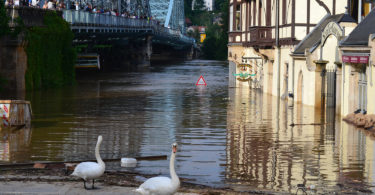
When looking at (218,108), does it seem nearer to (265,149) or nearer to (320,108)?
(320,108)

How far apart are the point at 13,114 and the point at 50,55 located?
25.0 m

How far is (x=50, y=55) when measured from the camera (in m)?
51.3

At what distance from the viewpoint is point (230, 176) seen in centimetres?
1719

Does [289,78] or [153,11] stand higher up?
[153,11]

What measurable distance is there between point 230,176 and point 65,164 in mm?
3735

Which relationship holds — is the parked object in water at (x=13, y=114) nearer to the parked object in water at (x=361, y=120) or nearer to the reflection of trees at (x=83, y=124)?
the reflection of trees at (x=83, y=124)

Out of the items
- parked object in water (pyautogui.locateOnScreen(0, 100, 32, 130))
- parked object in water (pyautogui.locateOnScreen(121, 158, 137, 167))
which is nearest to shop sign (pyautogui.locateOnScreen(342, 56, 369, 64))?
parked object in water (pyautogui.locateOnScreen(121, 158, 137, 167))

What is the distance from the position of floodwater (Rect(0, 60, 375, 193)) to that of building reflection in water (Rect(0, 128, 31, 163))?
0.03 metres

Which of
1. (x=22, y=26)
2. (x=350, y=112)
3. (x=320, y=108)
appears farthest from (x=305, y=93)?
(x=22, y=26)

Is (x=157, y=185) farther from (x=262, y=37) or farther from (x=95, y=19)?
(x=95, y=19)

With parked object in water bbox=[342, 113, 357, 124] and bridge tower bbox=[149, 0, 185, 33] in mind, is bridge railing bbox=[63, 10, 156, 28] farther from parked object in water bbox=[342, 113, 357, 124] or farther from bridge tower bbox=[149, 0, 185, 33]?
bridge tower bbox=[149, 0, 185, 33]

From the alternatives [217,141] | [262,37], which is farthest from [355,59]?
[262,37]

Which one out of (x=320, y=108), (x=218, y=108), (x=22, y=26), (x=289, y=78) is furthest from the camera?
(x=22, y=26)

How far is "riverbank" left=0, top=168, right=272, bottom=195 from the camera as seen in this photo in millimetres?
13891
